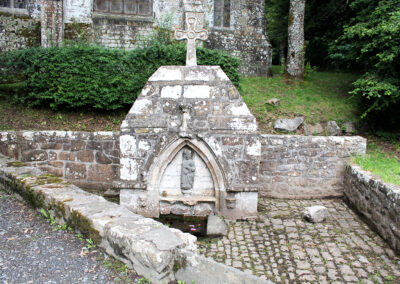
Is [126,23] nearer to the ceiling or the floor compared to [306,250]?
nearer to the ceiling

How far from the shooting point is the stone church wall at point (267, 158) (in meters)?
7.00

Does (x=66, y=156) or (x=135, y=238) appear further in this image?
(x=66, y=156)

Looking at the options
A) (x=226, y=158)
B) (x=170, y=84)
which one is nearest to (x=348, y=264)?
(x=226, y=158)

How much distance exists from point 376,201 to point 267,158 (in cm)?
232

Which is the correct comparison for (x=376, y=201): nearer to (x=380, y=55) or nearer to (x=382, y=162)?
(x=382, y=162)

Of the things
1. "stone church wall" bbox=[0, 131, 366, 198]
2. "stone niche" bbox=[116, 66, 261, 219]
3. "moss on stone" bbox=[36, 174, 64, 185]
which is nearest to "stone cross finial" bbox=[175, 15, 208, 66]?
"stone niche" bbox=[116, 66, 261, 219]

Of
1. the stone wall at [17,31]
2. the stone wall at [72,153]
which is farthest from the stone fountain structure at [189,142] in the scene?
the stone wall at [17,31]

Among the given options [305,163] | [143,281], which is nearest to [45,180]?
[143,281]

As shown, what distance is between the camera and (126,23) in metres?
13.7

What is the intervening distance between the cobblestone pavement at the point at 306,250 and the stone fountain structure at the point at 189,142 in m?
0.63

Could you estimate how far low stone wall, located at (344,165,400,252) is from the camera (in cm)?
471

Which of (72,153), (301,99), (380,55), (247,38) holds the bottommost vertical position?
(72,153)

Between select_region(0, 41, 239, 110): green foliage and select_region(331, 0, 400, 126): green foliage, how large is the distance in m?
3.67

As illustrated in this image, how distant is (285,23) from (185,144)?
48.7 ft
